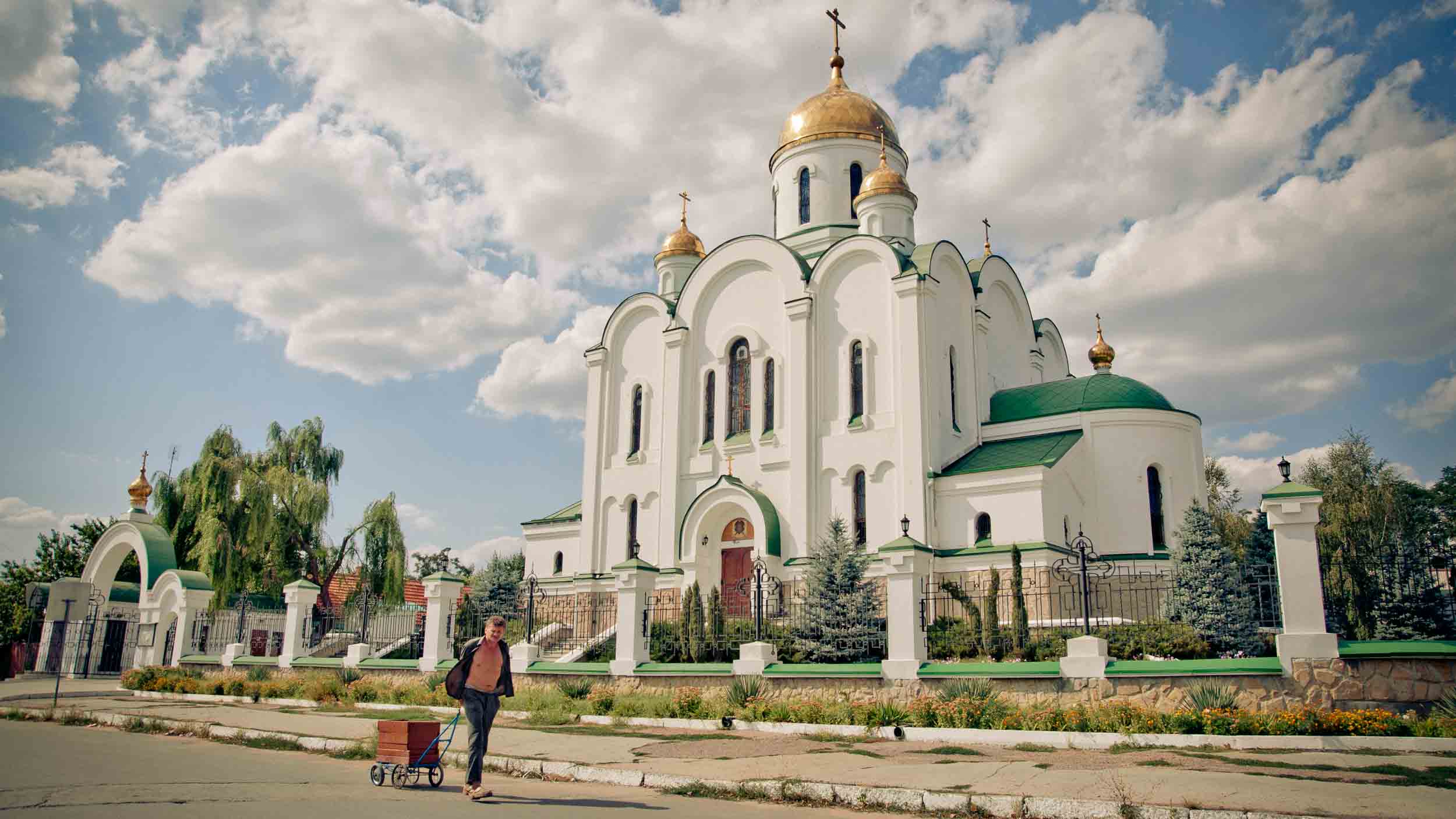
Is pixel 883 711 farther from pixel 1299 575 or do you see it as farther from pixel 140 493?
pixel 140 493

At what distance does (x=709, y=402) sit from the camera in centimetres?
2462

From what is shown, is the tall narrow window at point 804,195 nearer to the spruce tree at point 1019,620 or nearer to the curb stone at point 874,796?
the spruce tree at point 1019,620

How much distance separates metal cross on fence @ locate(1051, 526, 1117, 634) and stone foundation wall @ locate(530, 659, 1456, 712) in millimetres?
879

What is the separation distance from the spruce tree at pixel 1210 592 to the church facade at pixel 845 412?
2342 mm

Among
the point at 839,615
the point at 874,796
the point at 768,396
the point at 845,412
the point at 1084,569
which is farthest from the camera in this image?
the point at 768,396

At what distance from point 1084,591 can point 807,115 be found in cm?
1919

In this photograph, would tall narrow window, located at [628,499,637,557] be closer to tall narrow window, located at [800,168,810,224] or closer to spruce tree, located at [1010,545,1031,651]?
tall narrow window, located at [800,168,810,224]

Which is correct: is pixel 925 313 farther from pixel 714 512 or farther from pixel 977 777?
pixel 977 777

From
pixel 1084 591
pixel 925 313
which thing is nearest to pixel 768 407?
pixel 925 313

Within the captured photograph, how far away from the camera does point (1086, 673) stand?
424 inches

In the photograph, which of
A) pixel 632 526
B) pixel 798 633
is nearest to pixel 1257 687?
pixel 798 633

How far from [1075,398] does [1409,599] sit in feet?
31.2

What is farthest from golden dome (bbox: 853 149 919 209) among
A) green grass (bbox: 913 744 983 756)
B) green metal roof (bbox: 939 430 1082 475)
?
green grass (bbox: 913 744 983 756)

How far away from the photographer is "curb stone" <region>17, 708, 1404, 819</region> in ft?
20.4
